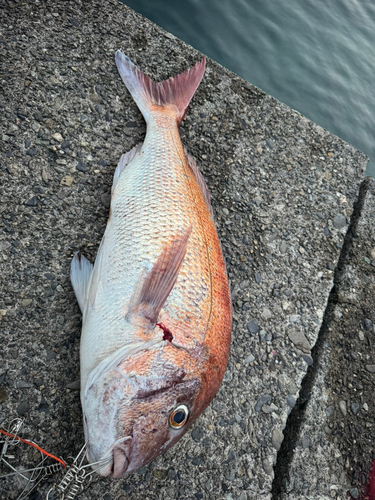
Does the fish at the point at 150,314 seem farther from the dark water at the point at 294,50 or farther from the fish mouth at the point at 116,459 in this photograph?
the dark water at the point at 294,50

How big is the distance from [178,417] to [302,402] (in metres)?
1.01

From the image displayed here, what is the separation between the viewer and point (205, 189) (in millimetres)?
2334

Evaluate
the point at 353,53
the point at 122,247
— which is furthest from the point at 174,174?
the point at 353,53

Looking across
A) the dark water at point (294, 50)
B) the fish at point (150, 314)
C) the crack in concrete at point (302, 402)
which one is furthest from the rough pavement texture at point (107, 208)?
the dark water at point (294, 50)

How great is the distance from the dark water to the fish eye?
5444 millimetres

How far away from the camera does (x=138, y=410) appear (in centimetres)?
148

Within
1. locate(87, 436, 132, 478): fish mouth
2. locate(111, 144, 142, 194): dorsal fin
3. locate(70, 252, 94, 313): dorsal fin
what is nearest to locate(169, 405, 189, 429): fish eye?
locate(87, 436, 132, 478): fish mouth

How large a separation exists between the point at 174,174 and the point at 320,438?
5.96ft

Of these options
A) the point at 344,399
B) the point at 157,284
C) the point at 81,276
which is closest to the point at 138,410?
the point at 157,284

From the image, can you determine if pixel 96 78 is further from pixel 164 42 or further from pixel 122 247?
pixel 122 247

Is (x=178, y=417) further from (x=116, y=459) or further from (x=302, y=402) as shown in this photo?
(x=302, y=402)

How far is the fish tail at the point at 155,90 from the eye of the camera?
258 cm

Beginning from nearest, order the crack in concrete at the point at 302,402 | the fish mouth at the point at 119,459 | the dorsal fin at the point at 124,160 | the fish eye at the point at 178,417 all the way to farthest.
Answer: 1. the fish mouth at the point at 119,459
2. the fish eye at the point at 178,417
3. the crack in concrete at the point at 302,402
4. the dorsal fin at the point at 124,160

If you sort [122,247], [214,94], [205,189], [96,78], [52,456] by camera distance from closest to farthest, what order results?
[52,456] < [122,247] < [205,189] < [96,78] < [214,94]
